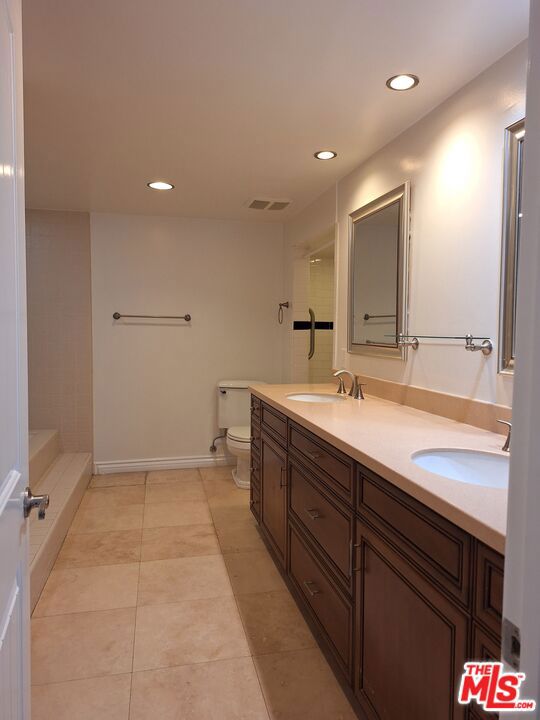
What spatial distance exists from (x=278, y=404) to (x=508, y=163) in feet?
4.55

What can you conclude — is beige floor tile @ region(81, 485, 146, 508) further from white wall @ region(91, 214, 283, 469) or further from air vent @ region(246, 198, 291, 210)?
air vent @ region(246, 198, 291, 210)

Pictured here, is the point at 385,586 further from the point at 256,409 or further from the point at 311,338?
the point at 311,338

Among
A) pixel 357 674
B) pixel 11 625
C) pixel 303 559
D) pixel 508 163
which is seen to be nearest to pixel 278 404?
pixel 303 559

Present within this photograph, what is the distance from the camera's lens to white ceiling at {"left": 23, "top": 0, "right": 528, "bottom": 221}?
152 cm

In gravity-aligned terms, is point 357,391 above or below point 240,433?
above

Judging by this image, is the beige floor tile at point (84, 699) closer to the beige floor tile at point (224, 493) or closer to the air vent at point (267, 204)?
the beige floor tile at point (224, 493)

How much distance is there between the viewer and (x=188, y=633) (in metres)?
2.03

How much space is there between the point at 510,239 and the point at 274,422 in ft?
4.55

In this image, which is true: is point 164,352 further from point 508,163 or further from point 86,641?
point 508,163

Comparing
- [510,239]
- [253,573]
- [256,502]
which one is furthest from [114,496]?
[510,239]

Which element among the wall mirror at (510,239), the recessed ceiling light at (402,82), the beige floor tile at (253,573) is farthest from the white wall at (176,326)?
the wall mirror at (510,239)

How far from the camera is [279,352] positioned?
451 cm

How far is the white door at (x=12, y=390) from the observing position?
0.86 metres

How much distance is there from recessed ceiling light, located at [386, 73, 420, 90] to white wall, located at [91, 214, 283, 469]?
2.51m
